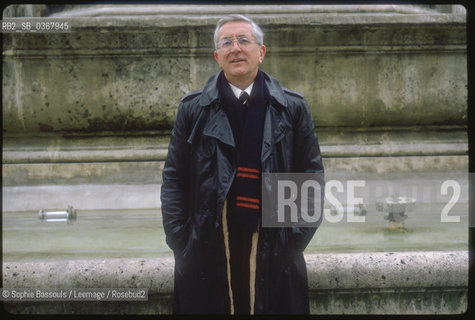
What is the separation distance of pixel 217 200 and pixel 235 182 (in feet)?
0.34

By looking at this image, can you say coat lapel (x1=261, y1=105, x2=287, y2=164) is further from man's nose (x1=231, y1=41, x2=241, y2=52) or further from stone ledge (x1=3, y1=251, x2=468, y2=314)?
stone ledge (x1=3, y1=251, x2=468, y2=314)

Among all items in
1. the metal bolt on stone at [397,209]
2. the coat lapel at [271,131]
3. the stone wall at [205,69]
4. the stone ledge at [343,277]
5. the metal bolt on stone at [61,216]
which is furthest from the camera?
the stone wall at [205,69]

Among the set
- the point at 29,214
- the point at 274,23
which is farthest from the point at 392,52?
the point at 29,214

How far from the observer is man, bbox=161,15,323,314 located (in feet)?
6.64

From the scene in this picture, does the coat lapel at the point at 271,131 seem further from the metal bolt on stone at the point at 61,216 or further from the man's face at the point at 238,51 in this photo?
the metal bolt on stone at the point at 61,216

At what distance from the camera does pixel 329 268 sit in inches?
105

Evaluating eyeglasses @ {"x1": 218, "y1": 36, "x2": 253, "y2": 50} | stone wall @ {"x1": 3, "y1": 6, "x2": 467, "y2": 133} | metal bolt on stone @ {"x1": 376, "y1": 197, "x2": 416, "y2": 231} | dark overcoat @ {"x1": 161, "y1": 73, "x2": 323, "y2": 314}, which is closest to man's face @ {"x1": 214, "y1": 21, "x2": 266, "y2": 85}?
eyeglasses @ {"x1": 218, "y1": 36, "x2": 253, "y2": 50}

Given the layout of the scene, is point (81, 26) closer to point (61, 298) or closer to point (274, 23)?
point (274, 23)

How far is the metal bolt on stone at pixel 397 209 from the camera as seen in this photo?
3.42 metres

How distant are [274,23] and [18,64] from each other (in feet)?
7.34

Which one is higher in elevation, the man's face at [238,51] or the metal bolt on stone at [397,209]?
the man's face at [238,51]

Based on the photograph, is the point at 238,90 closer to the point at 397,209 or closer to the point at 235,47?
the point at 235,47

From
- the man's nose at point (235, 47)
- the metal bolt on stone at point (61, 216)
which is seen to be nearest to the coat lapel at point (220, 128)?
the man's nose at point (235, 47)

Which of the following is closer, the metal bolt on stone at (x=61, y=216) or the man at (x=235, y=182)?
the man at (x=235, y=182)
